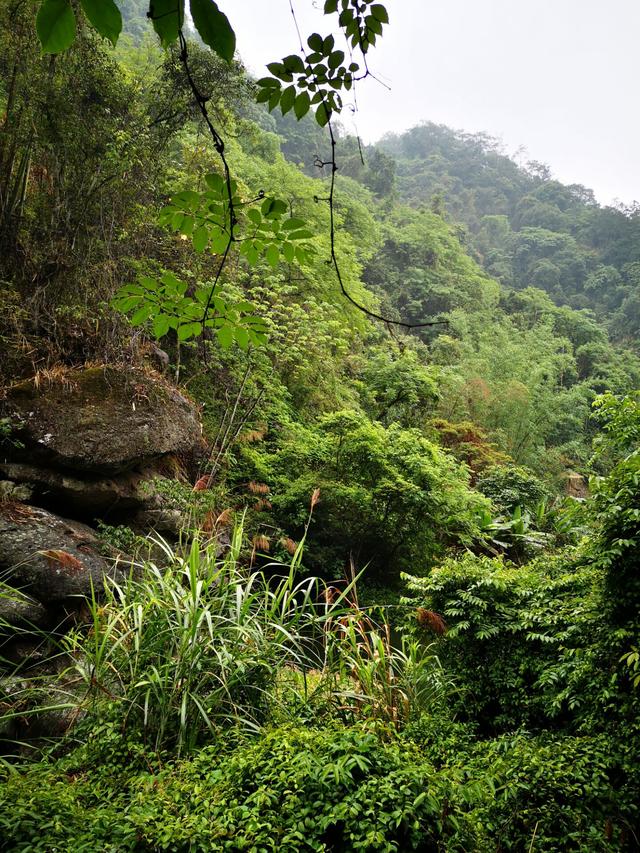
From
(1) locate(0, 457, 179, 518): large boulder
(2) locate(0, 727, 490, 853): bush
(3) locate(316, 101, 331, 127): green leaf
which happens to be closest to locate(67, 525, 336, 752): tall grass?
(2) locate(0, 727, 490, 853): bush

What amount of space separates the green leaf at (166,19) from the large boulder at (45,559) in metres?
3.03

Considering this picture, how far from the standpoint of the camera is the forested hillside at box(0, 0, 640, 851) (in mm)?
1530

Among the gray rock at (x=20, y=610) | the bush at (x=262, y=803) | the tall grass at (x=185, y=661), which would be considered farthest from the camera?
the gray rock at (x=20, y=610)

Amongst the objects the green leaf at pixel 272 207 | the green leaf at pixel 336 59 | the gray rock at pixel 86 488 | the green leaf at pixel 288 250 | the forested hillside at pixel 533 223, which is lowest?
the gray rock at pixel 86 488

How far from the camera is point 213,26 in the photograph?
73 centimetres

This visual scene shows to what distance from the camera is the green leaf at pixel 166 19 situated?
74 centimetres

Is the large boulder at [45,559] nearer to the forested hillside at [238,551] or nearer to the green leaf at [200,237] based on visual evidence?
the forested hillside at [238,551]

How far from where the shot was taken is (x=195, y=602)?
8.23 feet

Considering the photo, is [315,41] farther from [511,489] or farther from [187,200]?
[511,489]

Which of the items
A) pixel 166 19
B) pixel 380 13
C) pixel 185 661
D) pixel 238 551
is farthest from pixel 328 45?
pixel 238 551

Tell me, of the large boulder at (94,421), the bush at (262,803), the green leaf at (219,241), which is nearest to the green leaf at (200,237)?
the green leaf at (219,241)

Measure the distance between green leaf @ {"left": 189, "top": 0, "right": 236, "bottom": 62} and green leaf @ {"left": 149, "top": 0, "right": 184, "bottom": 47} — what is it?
0.13 feet

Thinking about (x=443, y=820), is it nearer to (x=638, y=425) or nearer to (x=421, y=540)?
(x=638, y=425)

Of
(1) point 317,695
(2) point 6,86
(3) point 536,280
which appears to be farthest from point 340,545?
(3) point 536,280
